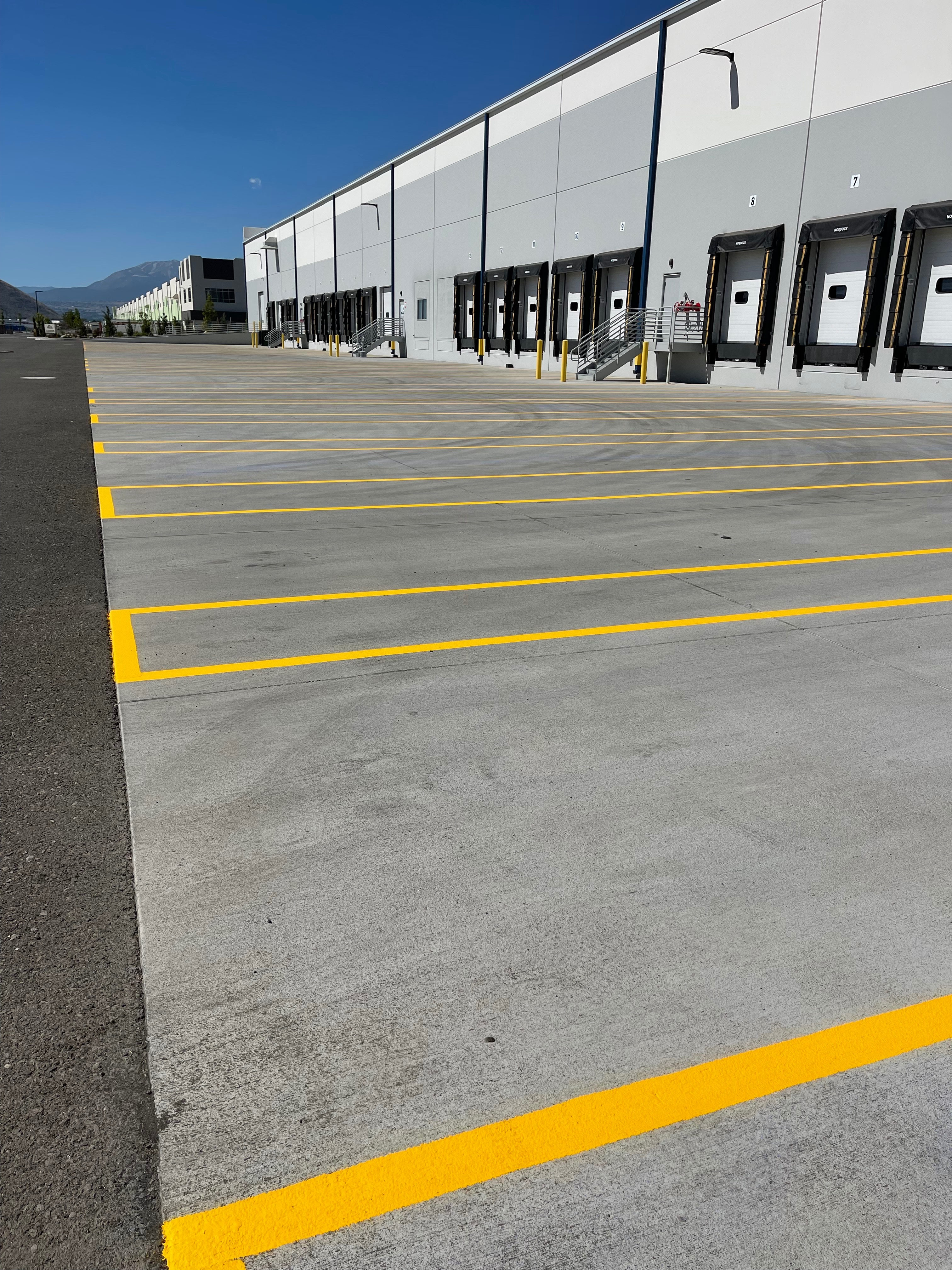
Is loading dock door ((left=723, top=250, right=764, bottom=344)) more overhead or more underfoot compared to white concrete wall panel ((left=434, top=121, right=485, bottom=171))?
more underfoot

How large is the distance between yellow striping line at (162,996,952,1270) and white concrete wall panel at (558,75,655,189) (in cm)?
3552

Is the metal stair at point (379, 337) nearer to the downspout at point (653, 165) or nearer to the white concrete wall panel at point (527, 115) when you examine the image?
the white concrete wall panel at point (527, 115)

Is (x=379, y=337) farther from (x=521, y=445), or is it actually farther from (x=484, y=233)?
(x=521, y=445)

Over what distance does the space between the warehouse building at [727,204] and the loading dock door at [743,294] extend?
8 centimetres

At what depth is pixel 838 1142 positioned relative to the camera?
2.13 m

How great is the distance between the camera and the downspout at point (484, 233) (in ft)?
144

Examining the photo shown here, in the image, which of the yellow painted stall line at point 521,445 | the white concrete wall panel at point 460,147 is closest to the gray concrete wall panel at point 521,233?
the white concrete wall panel at point 460,147

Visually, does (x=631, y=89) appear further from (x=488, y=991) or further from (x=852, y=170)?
(x=488, y=991)

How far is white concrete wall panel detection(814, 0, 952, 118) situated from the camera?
22469 millimetres

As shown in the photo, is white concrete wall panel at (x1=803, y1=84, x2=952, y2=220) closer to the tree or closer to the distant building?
the tree

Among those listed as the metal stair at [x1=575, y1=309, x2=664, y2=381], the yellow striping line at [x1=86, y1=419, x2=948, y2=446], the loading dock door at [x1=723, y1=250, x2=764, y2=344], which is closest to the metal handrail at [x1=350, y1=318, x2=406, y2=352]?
the metal stair at [x1=575, y1=309, x2=664, y2=381]

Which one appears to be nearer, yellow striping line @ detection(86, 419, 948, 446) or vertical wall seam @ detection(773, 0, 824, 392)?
yellow striping line @ detection(86, 419, 948, 446)

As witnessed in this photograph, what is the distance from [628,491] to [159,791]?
767 cm

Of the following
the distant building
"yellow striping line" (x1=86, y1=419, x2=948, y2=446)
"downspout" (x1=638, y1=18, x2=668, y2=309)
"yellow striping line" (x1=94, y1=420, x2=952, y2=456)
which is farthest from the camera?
the distant building
